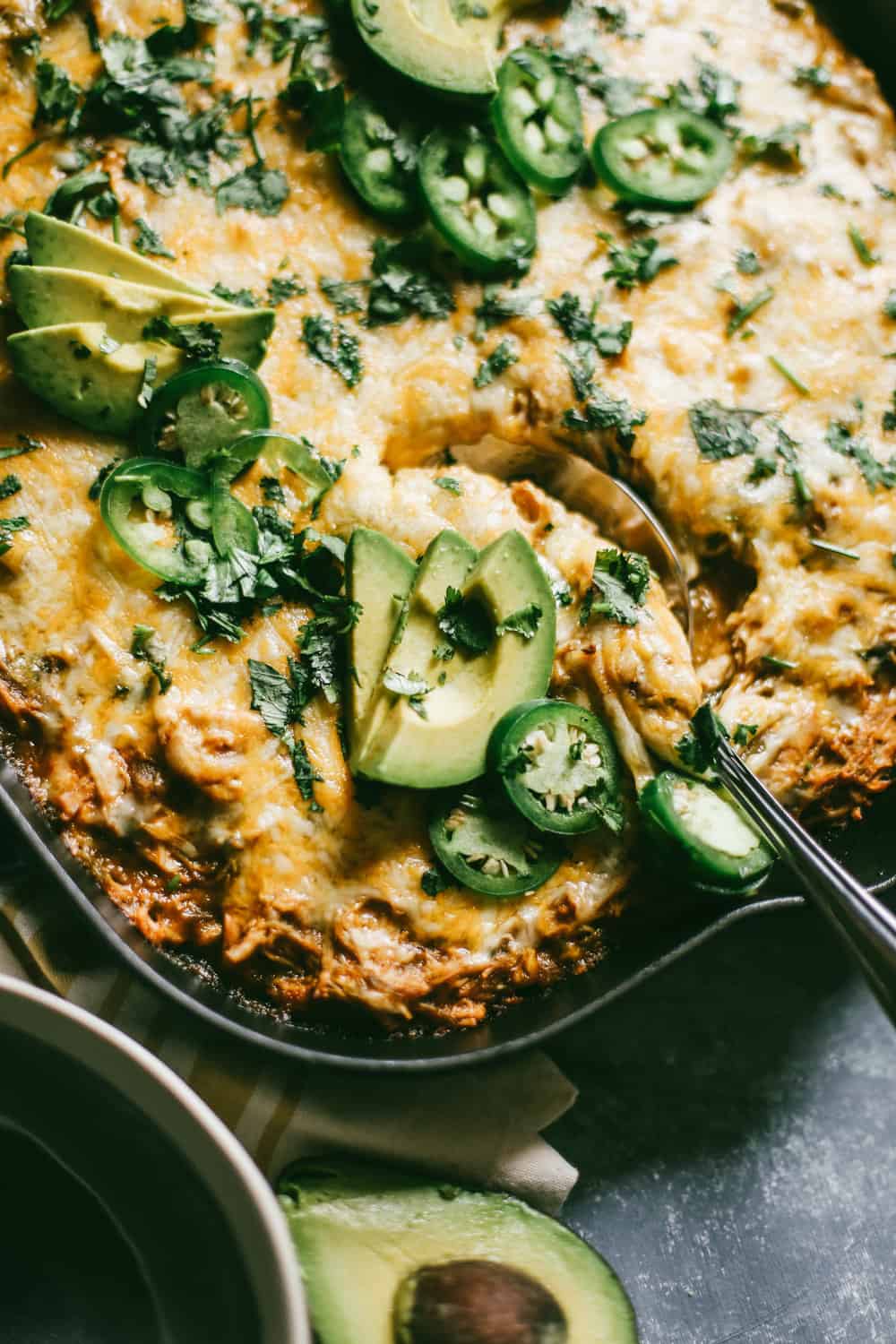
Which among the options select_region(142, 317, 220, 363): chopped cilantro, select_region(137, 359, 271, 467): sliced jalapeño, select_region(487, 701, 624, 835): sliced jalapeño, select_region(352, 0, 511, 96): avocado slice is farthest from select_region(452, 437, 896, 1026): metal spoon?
select_region(352, 0, 511, 96): avocado slice

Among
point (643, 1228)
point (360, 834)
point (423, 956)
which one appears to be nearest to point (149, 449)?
point (360, 834)

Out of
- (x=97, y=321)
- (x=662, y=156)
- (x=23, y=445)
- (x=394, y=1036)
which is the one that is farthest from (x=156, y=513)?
(x=662, y=156)

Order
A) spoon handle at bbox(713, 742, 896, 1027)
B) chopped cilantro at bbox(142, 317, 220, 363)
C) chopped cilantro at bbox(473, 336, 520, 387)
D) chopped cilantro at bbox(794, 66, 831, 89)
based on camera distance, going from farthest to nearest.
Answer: chopped cilantro at bbox(794, 66, 831, 89), chopped cilantro at bbox(473, 336, 520, 387), chopped cilantro at bbox(142, 317, 220, 363), spoon handle at bbox(713, 742, 896, 1027)

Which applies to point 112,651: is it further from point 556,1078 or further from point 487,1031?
point 556,1078

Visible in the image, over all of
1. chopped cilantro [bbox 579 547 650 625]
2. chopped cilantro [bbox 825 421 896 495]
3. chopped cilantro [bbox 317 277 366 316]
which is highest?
chopped cilantro [bbox 825 421 896 495]

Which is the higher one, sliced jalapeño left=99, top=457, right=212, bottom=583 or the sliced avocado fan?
the sliced avocado fan

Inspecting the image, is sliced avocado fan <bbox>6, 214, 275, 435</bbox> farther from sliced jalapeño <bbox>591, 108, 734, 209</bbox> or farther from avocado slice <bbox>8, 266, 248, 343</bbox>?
sliced jalapeño <bbox>591, 108, 734, 209</bbox>
